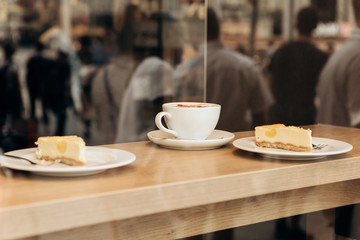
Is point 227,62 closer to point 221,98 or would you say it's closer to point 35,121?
point 221,98

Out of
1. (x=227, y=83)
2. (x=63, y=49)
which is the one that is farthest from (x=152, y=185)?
(x=63, y=49)

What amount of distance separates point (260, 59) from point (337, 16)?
1.52 feet

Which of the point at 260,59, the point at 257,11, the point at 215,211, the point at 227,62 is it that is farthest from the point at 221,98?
the point at 215,211

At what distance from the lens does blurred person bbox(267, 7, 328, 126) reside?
2074 mm

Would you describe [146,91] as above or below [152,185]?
below

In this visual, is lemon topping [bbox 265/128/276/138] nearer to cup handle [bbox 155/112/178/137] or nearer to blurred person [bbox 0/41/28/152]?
cup handle [bbox 155/112/178/137]

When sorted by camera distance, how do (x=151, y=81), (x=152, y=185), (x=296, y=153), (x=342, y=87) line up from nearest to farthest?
1. (x=152, y=185)
2. (x=296, y=153)
3. (x=342, y=87)
4. (x=151, y=81)

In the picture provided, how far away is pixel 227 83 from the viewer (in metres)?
1.74

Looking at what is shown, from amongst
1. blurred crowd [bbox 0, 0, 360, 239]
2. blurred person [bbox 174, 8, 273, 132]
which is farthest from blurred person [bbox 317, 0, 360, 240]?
blurred person [bbox 174, 8, 273, 132]

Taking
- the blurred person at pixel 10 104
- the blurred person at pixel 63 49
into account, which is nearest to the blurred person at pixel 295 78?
the blurred person at pixel 63 49

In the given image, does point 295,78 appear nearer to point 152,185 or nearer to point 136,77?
point 136,77

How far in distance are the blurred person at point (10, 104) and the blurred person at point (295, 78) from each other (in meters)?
1.04

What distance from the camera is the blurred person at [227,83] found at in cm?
170

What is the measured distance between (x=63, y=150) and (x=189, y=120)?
19cm
